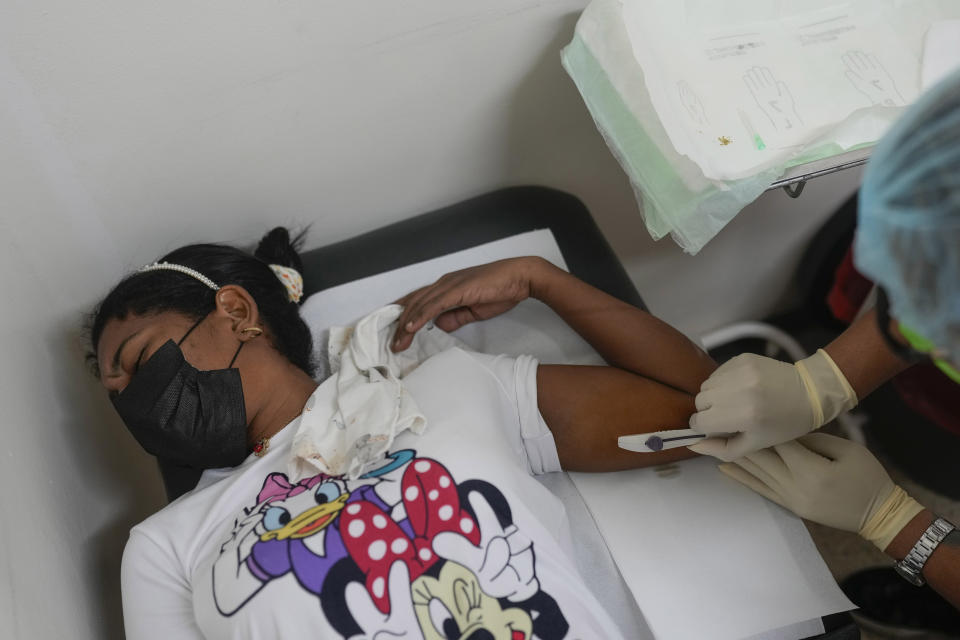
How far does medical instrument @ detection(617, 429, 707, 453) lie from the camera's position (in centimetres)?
106

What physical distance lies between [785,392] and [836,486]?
0.16m

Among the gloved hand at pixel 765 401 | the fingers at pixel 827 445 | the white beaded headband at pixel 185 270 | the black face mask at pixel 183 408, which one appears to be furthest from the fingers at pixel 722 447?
the white beaded headband at pixel 185 270

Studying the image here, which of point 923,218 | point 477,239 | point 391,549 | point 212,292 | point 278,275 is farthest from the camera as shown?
point 477,239

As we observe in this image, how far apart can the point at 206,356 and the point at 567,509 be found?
0.66 metres

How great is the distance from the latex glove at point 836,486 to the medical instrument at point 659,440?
0.11m

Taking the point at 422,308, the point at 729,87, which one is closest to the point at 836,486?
the point at 729,87

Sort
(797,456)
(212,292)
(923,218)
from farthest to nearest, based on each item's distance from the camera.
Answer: (212,292) < (797,456) < (923,218)

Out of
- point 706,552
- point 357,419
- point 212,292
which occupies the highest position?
point 212,292

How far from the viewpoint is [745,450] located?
41.4 inches

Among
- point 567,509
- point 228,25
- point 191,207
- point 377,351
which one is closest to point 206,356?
point 377,351

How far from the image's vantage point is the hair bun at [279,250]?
53.6 inches

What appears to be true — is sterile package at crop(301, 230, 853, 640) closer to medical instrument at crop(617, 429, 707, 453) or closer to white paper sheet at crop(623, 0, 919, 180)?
medical instrument at crop(617, 429, 707, 453)

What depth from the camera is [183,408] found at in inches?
42.6

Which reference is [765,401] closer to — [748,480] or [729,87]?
[748,480]
